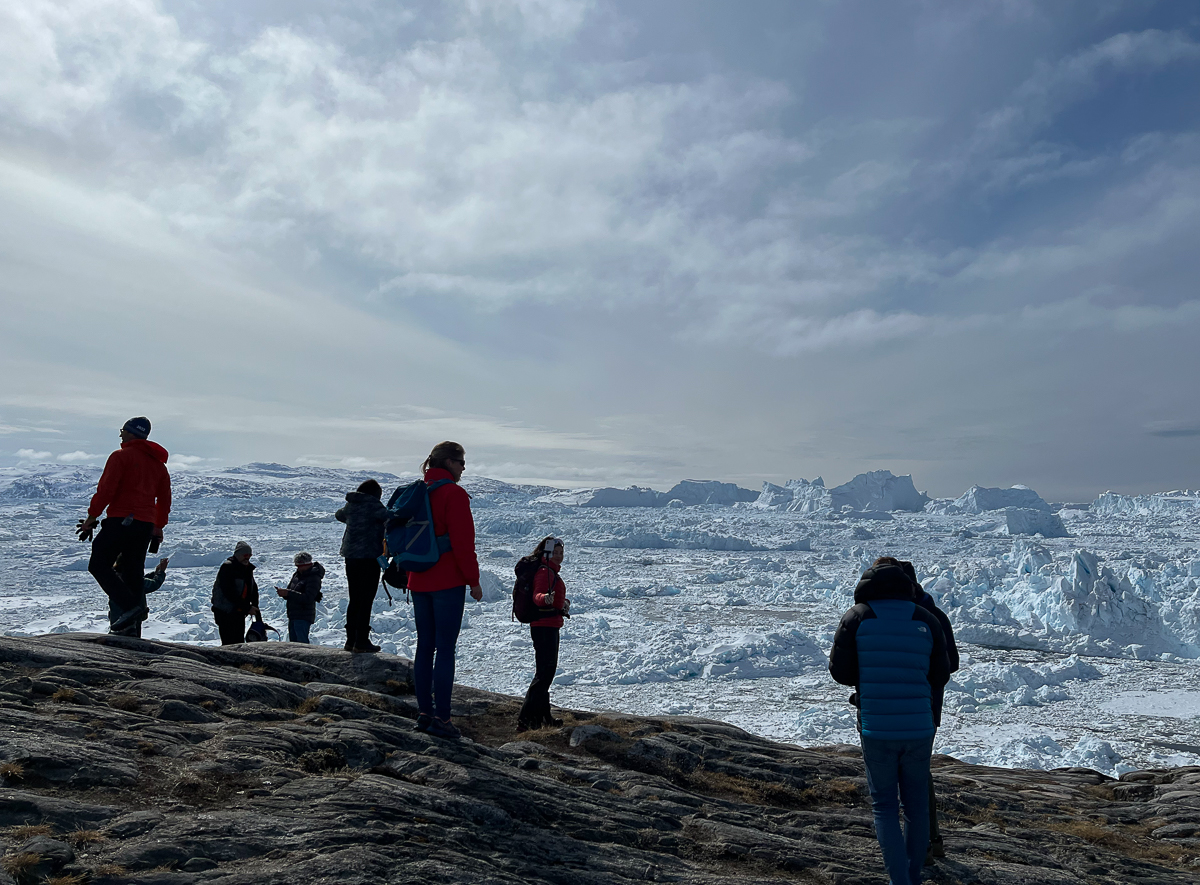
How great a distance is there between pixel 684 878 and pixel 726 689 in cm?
2561

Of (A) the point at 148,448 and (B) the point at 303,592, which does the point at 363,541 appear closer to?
(A) the point at 148,448

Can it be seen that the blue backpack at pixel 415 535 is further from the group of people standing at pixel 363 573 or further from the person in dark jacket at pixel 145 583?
the person in dark jacket at pixel 145 583

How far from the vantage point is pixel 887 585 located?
3816 mm

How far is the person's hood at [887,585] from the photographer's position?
3807 millimetres

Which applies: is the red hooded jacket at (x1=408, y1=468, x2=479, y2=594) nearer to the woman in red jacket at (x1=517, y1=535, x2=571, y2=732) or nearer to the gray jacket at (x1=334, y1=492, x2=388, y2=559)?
the woman in red jacket at (x1=517, y1=535, x2=571, y2=732)

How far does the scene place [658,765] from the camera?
22.3ft

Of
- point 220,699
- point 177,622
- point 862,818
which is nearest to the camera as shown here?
point 220,699

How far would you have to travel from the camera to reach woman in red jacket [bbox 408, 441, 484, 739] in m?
4.82

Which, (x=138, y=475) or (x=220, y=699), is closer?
(x=220, y=699)

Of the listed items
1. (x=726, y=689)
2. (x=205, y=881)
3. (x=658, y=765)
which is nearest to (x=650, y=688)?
(x=726, y=689)

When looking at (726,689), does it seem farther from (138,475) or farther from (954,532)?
(954,532)

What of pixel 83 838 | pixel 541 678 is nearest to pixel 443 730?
pixel 541 678

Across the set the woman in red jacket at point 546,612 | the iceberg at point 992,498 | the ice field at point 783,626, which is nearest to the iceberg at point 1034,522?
the ice field at point 783,626

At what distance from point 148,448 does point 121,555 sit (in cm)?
103
